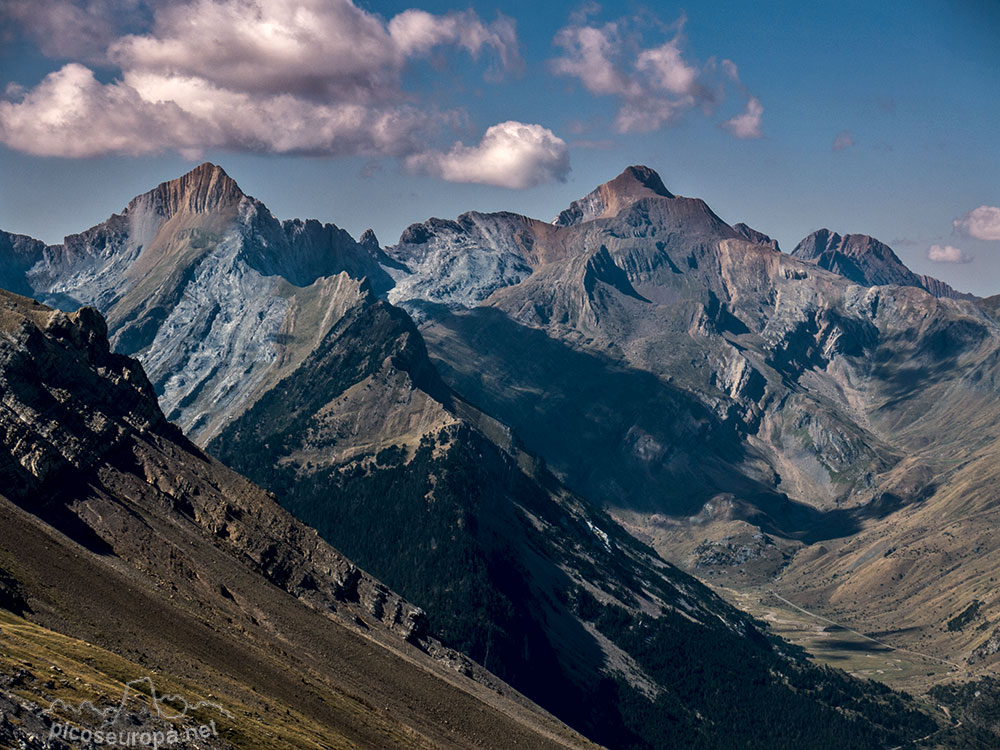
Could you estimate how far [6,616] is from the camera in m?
155

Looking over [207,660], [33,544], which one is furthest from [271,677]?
[33,544]

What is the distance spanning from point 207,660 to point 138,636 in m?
14.3

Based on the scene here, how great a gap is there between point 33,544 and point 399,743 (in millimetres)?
75767

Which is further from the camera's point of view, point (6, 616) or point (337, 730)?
point (337, 730)

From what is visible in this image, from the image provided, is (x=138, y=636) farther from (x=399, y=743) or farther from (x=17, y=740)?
(x=17, y=740)

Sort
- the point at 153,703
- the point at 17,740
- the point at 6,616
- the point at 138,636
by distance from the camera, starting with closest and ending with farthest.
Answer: the point at 17,740 < the point at 153,703 < the point at 6,616 < the point at 138,636

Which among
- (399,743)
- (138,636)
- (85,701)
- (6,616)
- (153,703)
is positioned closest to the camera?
(85,701)

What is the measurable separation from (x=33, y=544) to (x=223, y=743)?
79.1m

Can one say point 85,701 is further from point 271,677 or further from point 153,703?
point 271,677

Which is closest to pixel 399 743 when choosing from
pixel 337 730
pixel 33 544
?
pixel 337 730

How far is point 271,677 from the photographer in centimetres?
19750

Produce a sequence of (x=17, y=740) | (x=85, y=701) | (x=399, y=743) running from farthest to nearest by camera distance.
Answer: (x=399, y=743) < (x=85, y=701) < (x=17, y=740)

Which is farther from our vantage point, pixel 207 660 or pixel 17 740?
pixel 207 660

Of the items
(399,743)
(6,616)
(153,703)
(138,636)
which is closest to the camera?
(153,703)
